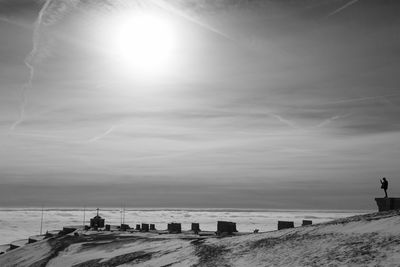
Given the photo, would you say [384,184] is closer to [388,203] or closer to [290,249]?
[388,203]

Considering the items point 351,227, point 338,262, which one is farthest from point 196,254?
point 338,262

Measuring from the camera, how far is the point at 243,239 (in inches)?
978

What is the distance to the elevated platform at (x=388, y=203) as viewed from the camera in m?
24.8

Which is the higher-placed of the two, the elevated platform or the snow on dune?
the elevated platform

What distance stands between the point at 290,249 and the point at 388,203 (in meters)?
9.73

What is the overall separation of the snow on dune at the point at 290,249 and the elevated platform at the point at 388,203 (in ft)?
12.8

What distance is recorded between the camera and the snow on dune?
15430 mm

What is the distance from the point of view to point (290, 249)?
19125 mm

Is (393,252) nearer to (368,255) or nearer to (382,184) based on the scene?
(368,255)

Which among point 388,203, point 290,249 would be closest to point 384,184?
point 388,203

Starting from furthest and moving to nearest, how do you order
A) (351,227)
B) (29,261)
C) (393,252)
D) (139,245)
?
(29,261) → (139,245) → (351,227) → (393,252)

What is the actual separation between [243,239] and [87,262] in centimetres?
1329

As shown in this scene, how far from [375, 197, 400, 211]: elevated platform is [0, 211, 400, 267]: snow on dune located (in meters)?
3.89

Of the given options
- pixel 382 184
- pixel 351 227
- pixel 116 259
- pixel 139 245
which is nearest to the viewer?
pixel 351 227
